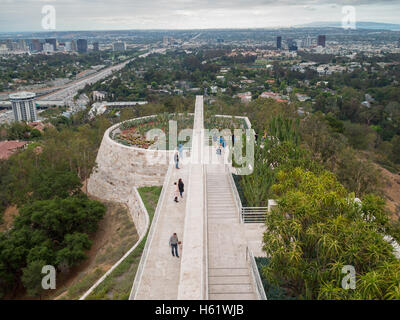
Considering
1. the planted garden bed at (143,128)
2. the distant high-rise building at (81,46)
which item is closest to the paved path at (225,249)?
the planted garden bed at (143,128)

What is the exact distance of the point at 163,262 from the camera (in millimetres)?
9188

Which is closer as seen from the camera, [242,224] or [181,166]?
[242,224]

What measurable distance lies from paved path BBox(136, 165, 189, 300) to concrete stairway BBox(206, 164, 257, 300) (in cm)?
98

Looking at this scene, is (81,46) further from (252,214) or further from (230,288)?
(230,288)

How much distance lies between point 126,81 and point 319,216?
85.6 metres

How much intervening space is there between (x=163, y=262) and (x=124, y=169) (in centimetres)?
944

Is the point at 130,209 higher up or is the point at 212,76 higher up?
the point at 212,76

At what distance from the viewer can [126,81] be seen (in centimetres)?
8706

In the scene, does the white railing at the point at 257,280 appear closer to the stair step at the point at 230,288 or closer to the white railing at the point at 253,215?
the stair step at the point at 230,288

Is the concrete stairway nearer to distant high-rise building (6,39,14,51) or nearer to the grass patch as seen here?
the grass patch

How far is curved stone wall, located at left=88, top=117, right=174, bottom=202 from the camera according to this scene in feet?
55.4

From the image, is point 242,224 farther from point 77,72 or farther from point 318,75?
point 77,72

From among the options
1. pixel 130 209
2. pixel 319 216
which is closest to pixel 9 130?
pixel 130 209
